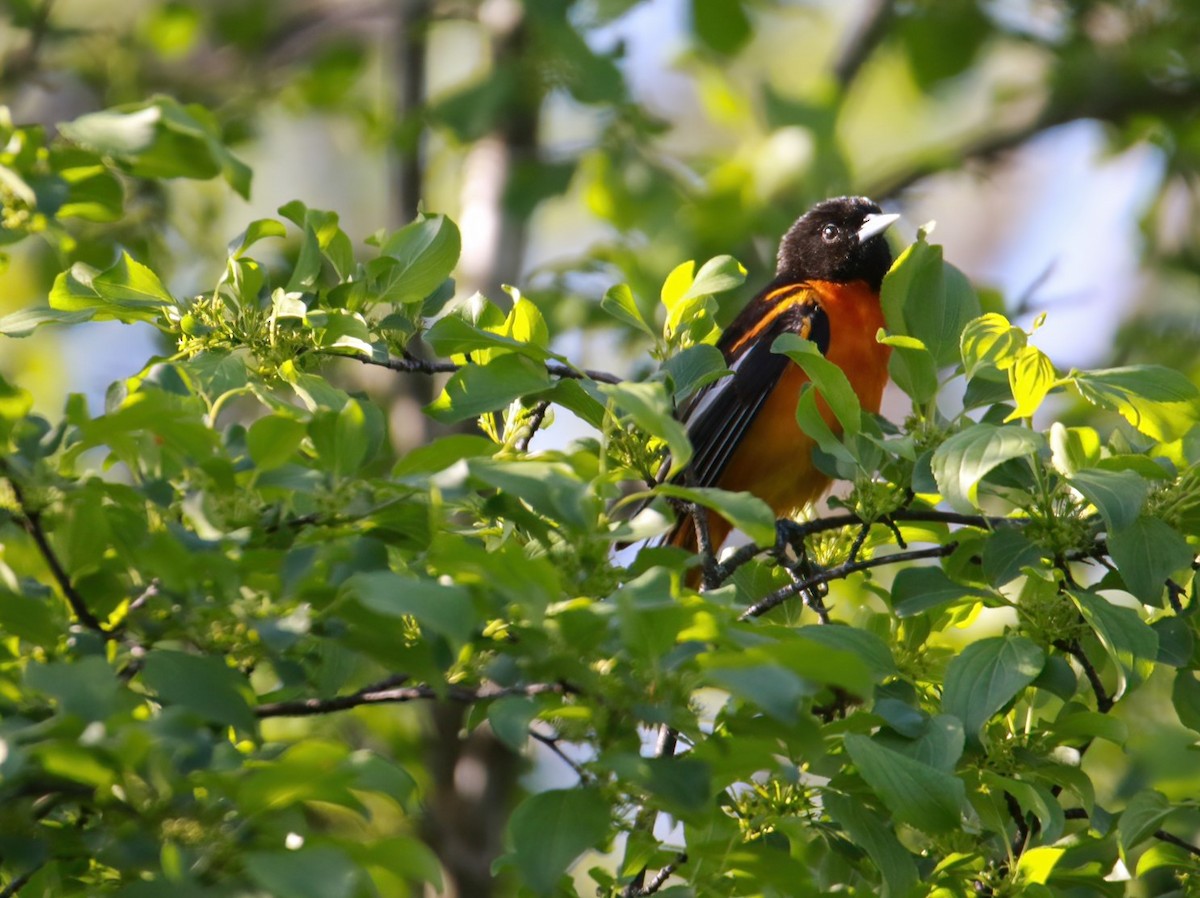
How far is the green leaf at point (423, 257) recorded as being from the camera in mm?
2229

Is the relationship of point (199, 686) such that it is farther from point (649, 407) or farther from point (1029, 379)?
point (1029, 379)

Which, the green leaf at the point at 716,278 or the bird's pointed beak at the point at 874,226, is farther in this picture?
the bird's pointed beak at the point at 874,226

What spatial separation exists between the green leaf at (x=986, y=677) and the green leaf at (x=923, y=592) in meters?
0.14

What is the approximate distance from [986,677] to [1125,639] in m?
0.21

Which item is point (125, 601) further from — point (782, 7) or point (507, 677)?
point (782, 7)

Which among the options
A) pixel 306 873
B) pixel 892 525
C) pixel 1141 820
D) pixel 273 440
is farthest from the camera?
pixel 892 525

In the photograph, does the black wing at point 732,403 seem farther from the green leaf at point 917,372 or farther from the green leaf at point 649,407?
the green leaf at point 649,407

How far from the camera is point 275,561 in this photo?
5.35 ft

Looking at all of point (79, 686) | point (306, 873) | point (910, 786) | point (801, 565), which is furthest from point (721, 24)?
point (306, 873)

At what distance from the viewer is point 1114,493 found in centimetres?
193

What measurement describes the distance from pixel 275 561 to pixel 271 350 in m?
0.59

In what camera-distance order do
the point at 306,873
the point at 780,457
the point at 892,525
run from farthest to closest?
1. the point at 780,457
2. the point at 892,525
3. the point at 306,873


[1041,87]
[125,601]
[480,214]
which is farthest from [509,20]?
[125,601]

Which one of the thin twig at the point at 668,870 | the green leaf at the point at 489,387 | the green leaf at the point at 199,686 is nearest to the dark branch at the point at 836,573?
the thin twig at the point at 668,870
